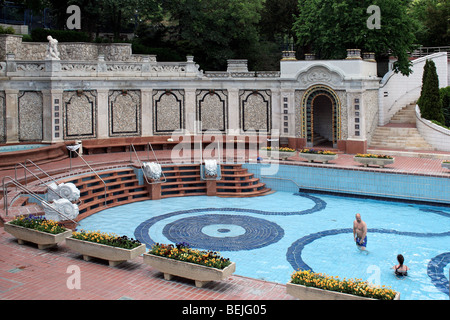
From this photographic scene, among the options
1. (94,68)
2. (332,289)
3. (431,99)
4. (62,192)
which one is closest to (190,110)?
(94,68)

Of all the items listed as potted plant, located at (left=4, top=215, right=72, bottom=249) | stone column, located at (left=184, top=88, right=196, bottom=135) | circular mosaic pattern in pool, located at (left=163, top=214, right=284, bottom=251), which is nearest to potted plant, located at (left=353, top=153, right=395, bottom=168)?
circular mosaic pattern in pool, located at (left=163, top=214, right=284, bottom=251)

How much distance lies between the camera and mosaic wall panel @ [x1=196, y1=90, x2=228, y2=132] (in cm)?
3177

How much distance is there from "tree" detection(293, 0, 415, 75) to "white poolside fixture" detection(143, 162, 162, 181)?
14740 mm

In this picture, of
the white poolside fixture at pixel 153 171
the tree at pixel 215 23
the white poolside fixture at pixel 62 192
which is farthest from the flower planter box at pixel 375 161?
the tree at pixel 215 23

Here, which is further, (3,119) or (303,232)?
(3,119)

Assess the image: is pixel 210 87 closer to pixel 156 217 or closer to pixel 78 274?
pixel 156 217

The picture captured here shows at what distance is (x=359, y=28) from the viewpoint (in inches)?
1243

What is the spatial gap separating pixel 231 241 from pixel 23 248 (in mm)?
6529

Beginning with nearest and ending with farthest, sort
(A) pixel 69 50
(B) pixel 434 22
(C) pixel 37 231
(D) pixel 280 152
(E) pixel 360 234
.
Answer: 1. (C) pixel 37 231
2. (E) pixel 360 234
3. (D) pixel 280 152
4. (A) pixel 69 50
5. (B) pixel 434 22

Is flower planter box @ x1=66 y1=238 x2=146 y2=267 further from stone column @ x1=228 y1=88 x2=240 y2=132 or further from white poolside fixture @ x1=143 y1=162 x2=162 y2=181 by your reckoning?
stone column @ x1=228 y1=88 x2=240 y2=132

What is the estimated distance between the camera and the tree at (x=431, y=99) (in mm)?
31500

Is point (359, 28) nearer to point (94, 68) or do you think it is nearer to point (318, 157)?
point (318, 157)

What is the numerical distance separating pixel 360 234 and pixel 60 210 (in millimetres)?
9553

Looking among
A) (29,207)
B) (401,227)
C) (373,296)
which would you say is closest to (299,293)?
(373,296)
